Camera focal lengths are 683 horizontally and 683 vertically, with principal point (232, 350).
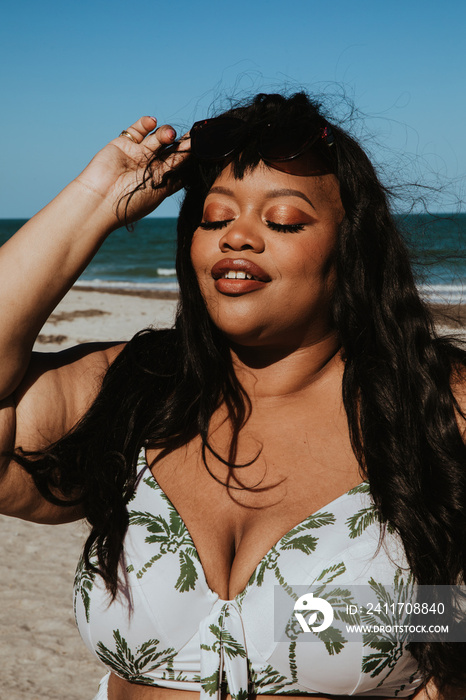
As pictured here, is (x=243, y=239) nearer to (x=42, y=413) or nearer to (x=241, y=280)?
(x=241, y=280)

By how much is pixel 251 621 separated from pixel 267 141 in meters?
1.35

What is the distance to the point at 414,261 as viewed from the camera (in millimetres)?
2439

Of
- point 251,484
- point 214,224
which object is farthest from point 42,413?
point 214,224

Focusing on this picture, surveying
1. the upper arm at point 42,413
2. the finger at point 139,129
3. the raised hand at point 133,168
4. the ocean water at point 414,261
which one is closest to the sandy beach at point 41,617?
the ocean water at point 414,261

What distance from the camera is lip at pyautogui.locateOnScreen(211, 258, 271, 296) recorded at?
1.91 m

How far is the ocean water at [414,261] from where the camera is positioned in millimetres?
2467

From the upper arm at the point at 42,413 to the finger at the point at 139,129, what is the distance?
0.71 m

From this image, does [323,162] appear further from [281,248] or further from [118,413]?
[118,413]

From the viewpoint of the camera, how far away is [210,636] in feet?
5.83

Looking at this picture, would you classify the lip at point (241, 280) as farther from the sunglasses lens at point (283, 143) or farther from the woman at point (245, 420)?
the sunglasses lens at point (283, 143)

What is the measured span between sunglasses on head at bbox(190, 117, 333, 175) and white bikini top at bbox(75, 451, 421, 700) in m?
1.01

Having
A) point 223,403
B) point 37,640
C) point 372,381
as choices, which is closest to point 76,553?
point 37,640

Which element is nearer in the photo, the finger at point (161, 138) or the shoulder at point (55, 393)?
the shoulder at point (55, 393)

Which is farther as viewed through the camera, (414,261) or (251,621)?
(414,261)
